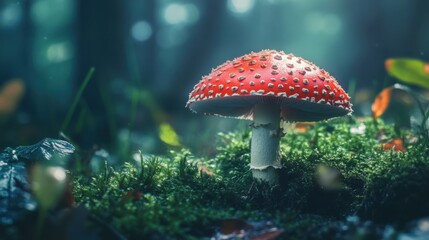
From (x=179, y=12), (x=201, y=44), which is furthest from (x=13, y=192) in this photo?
(x=179, y=12)

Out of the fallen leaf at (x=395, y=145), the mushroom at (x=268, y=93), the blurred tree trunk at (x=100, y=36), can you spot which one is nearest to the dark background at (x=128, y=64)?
the blurred tree trunk at (x=100, y=36)

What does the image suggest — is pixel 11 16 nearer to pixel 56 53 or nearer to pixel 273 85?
pixel 56 53

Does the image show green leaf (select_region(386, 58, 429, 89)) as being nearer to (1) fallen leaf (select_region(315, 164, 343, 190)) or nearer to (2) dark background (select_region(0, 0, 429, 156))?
(1) fallen leaf (select_region(315, 164, 343, 190))

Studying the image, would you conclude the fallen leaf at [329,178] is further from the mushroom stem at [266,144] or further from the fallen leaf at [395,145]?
→ the fallen leaf at [395,145]

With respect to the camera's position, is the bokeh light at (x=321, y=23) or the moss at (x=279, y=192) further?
the bokeh light at (x=321, y=23)

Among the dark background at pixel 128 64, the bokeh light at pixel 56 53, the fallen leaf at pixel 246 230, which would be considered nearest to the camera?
the fallen leaf at pixel 246 230

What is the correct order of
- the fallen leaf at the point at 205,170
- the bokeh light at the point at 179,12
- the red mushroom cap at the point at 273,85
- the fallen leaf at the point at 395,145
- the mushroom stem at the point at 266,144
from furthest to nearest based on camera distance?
the bokeh light at the point at 179,12, the fallen leaf at the point at 395,145, the fallen leaf at the point at 205,170, the mushroom stem at the point at 266,144, the red mushroom cap at the point at 273,85

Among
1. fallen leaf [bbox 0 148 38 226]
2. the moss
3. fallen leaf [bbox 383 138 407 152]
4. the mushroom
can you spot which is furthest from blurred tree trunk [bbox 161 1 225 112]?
fallen leaf [bbox 0 148 38 226]
